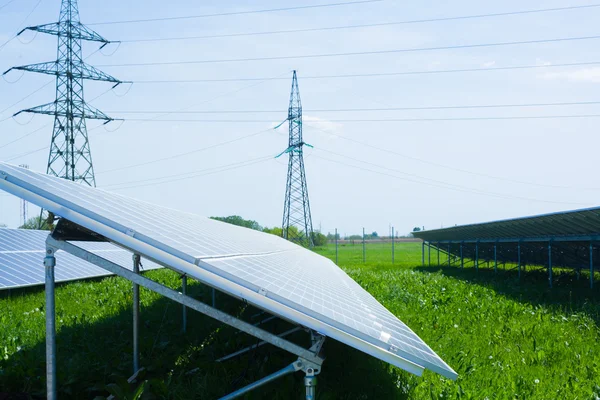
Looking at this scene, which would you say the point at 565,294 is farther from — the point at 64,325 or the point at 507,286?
the point at 64,325

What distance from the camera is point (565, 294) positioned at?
44.5 ft

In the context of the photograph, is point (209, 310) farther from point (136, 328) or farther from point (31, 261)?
point (31, 261)

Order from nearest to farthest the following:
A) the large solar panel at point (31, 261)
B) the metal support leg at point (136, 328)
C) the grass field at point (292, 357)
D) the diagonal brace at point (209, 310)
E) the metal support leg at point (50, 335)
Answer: the diagonal brace at point (209, 310) < the metal support leg at point (50, 335) < the grass field at point (292, 357) < the metal support leg at point (136, 328) < the large solar panel at point (31, 261)

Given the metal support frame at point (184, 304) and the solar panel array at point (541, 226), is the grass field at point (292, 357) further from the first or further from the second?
the solar panel array at point (541, 226)

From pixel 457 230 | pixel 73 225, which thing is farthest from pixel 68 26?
pixel 73 225

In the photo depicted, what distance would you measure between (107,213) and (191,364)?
275 centimetres

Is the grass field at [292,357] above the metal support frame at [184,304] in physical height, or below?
below

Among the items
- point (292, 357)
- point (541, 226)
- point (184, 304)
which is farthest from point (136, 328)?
point (541, 226)

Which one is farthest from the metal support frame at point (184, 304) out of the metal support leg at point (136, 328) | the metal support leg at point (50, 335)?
the metal support leg at point (136, 328)

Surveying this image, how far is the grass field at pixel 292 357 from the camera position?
518cm

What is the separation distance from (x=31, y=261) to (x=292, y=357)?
341 inches

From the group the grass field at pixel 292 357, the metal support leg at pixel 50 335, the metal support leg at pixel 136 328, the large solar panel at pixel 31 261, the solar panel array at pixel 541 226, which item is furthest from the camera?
the solar panel array at pixel 541 226

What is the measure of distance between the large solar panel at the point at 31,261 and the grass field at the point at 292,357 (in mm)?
355

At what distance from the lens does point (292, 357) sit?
605 cm
